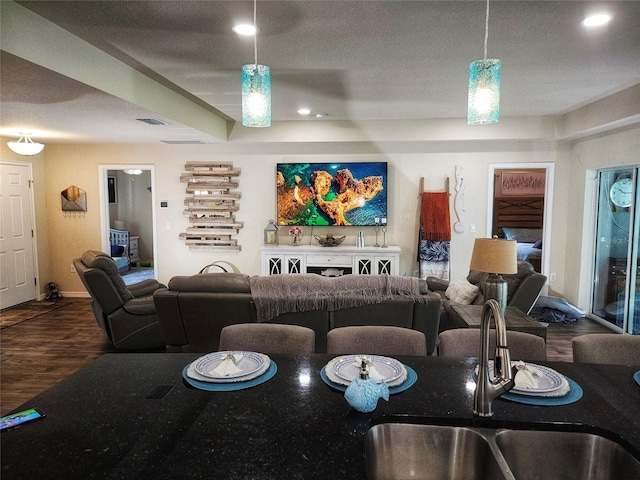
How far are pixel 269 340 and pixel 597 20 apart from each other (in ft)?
8.40

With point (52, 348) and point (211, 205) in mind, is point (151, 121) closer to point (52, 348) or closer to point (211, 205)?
point (211, 205)

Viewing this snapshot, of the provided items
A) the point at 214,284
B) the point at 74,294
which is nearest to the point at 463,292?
the point at 214,284

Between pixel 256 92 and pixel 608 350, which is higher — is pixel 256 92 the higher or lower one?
the higher one

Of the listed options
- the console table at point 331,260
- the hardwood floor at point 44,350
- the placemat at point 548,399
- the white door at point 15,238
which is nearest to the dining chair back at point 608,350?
the placemat at point 548,399

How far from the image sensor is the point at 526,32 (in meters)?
2.63

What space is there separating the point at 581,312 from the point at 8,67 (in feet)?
19.8

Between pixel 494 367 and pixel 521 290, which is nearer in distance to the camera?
pixel 494 367

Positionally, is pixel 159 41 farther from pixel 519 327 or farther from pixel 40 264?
pixel 40 264

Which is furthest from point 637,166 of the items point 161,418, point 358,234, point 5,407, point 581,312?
point 5,407

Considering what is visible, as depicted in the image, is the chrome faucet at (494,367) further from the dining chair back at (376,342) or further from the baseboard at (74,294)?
the baseboard at (74,294)

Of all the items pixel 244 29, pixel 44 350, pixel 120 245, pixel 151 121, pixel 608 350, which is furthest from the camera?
pixel 120 245

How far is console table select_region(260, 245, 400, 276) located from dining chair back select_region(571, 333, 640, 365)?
3.99 meters

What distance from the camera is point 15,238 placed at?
583 centimetres

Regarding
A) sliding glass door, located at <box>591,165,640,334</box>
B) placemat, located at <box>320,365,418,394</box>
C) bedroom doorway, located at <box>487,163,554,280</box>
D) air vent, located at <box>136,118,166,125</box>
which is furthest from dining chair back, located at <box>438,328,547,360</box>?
bedroom doorway, located at <box>487,163,554,280</box>
